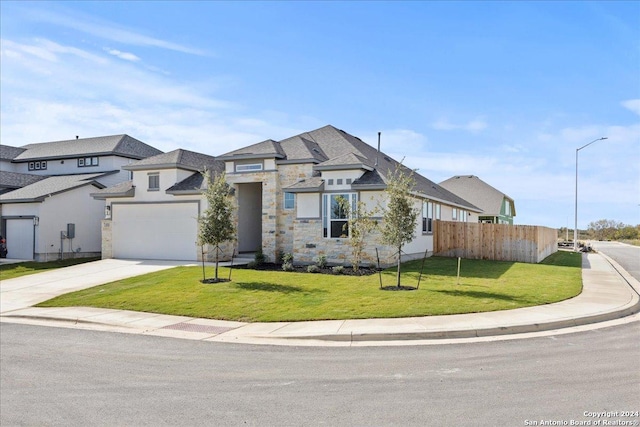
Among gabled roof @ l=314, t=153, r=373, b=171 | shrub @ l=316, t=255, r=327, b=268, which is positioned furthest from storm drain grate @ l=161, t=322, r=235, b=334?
gabled roof @ l=314, t=153, r=373, b=171

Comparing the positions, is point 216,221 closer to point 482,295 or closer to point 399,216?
point 399,216

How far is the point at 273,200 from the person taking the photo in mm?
25109

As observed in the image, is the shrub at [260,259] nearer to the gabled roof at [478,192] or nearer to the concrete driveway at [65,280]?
the concrete driveway at [65,280]

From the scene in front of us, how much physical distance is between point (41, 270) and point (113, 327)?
15121 millimetres

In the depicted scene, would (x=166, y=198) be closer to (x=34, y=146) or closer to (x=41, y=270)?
(x=41, y=270)

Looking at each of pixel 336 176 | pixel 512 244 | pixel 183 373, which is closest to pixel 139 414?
pixel 183 373

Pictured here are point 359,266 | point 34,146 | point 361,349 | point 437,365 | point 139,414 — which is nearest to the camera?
point 139,414

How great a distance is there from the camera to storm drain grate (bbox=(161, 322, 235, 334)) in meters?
11.8

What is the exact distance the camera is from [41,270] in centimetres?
2484

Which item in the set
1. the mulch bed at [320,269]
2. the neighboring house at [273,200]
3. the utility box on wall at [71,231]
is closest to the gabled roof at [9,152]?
the utility box on wall at [71,231]

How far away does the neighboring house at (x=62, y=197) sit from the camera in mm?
29672

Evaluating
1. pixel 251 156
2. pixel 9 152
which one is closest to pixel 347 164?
pixel 251 156

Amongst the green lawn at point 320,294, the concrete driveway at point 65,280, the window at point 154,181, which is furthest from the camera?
the window at point 154,181

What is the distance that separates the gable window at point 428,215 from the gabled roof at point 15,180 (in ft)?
96.6
